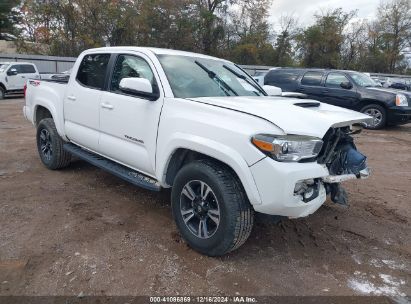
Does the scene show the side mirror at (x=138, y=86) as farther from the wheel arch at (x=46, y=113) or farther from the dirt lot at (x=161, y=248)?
the wheel arch at (x=46, y=113)

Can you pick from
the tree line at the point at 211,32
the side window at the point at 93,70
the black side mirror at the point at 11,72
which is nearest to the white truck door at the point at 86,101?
the side window at the point at 93,70

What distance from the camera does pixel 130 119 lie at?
12.7 feet

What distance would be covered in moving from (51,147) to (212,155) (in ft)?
11.0

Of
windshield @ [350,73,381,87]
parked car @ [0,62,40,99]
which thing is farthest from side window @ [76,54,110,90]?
parked car @ [0,62,40,99]

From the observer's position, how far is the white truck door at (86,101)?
447cm

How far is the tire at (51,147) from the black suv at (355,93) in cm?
816

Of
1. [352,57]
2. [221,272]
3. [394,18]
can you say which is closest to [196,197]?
[221,272]

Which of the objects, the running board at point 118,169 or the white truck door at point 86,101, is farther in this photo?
the white truck door at point 86,101

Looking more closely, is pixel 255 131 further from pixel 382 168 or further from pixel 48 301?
pixel 382 168

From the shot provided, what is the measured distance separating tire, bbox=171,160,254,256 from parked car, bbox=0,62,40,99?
16.0 meters

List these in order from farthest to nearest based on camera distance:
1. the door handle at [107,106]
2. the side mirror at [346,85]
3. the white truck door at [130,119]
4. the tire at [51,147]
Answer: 1. the side mirror at [346,85]
2. the tire at [51,147]
3. the door handle at [107,106]
4. the white truck door at [130,119]

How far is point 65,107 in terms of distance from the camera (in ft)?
16.5

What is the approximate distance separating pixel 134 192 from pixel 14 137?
4859 millimetres

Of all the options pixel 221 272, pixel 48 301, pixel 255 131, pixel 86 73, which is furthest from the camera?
pixel 86 73
